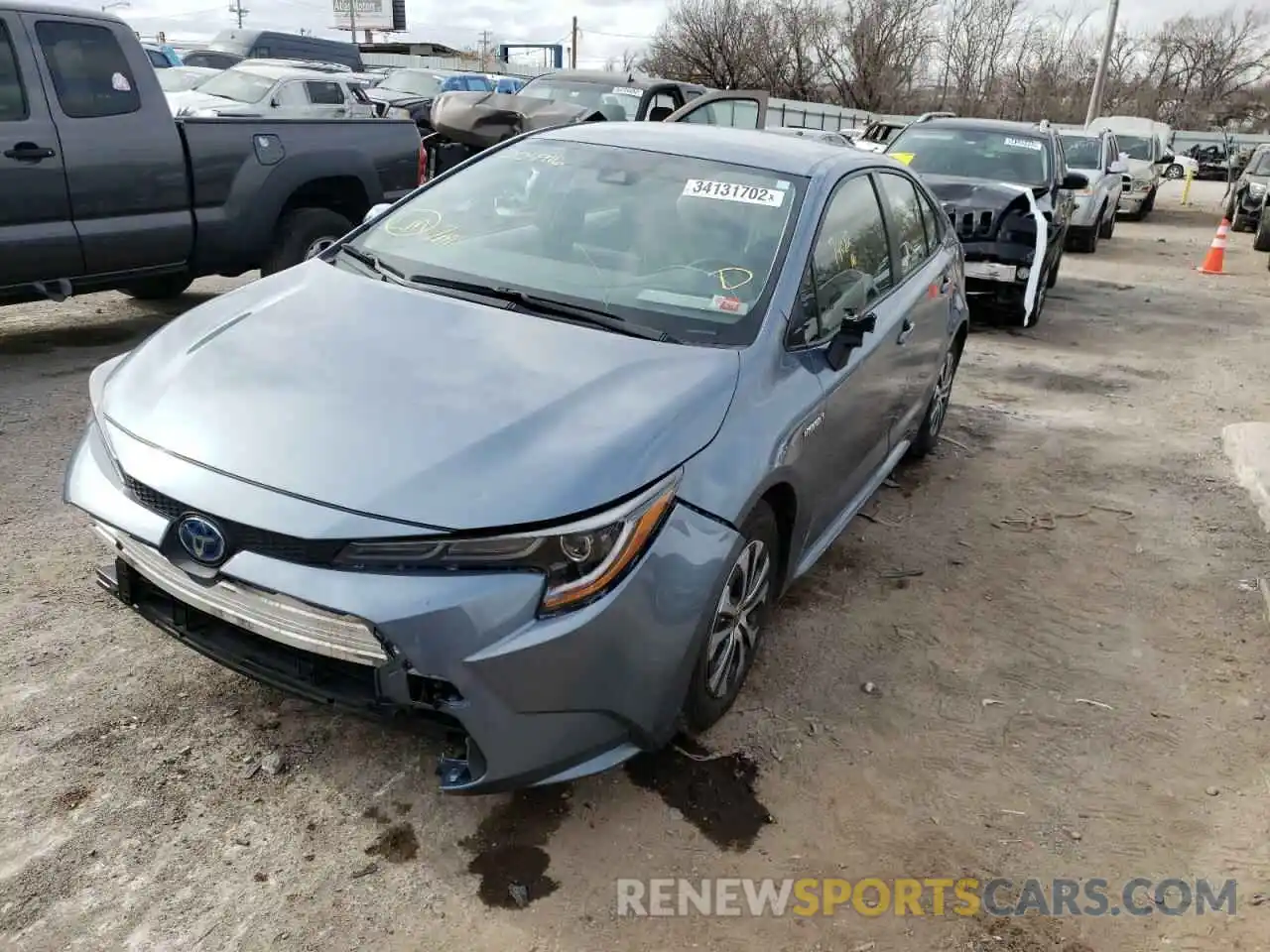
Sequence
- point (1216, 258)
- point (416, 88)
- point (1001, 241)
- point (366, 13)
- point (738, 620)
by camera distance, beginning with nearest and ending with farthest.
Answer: point (738, 620) < point (1001, 241) < point (1216, 258) < point (416, 88) < point (366, 13)

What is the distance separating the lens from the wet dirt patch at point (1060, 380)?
7.32 meters

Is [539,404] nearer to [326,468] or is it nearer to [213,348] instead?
[326,468]

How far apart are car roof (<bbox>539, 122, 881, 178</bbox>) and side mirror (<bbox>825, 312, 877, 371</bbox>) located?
2.17ft

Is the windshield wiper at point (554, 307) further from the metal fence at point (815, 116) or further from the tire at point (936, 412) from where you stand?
the metal fence at point (815, 116)

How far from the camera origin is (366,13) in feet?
221

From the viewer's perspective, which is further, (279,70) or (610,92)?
(279,70)

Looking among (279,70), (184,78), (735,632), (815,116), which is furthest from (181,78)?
(815,116)

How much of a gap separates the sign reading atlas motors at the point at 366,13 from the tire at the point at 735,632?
72295 mm

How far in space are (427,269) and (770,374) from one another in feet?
4.16

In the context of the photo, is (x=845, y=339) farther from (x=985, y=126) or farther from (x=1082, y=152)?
(x=1082, y=152)

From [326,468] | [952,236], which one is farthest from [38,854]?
[952,236]

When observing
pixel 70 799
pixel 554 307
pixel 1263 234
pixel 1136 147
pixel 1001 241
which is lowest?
pixel 1263 234

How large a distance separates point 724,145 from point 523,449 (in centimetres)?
196

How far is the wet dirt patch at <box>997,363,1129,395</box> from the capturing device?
24.0 feet
